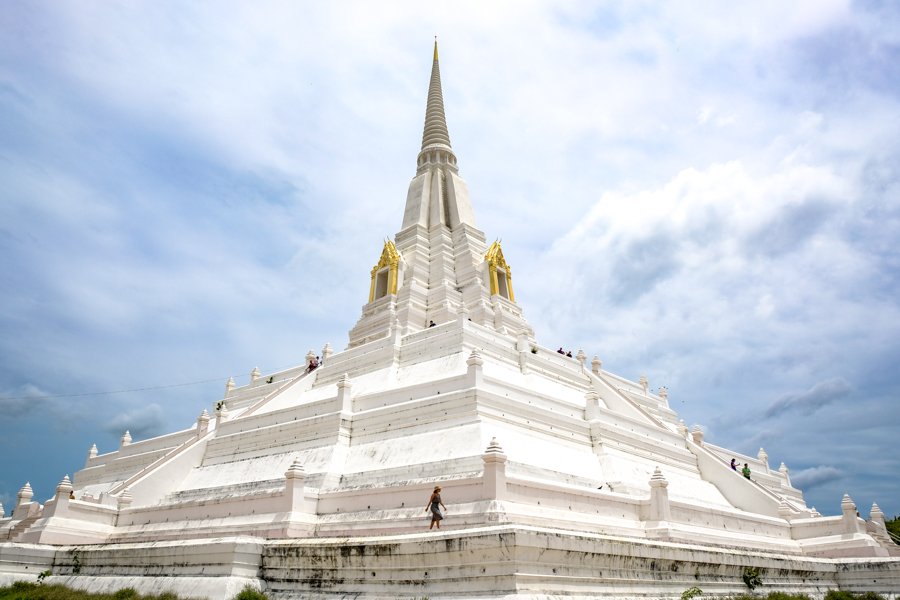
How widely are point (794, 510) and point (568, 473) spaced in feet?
36.7

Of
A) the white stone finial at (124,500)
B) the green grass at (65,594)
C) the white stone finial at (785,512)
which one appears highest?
the white stone finial at (124,500)

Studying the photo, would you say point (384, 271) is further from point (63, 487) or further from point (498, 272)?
point (63, 487)

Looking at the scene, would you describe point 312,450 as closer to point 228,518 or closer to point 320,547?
point 228,518

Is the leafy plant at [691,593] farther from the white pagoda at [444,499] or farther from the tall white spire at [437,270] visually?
the tall white spire at [437,270]

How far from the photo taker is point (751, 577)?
16.5 meters

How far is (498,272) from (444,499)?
997 inches

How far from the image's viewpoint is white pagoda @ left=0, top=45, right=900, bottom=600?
13406 mm

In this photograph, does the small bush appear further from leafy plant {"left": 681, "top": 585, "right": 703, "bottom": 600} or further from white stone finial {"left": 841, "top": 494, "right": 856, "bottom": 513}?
white stone finial {"left": 841, "top": 494, "right": 856, "bottom": 513}

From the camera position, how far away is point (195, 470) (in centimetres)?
2733

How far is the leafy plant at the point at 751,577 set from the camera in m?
16.3

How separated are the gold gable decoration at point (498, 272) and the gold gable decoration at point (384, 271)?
19.5 feet

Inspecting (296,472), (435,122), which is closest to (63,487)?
(296,472)

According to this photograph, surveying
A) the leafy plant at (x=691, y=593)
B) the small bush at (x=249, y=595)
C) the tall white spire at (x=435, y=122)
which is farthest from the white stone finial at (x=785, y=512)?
the tall white spire at (x=435, y=122)

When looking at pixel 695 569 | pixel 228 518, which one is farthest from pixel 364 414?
pixel 695 569
